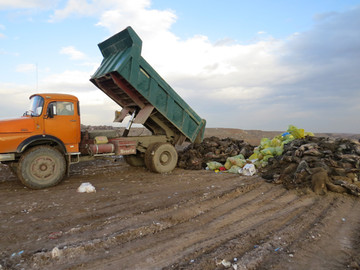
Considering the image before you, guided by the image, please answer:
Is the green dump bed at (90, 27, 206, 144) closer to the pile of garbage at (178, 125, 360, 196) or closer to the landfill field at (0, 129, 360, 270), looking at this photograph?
the pile of garbage at (178, 125, 360, 196)

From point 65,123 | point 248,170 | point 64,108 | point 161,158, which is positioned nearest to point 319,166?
point 248,170

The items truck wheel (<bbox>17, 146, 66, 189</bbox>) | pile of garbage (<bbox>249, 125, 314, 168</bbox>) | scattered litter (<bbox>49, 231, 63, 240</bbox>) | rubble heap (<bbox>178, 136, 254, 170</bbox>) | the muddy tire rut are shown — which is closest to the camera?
the muddy tire rut

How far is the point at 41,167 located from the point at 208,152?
525 centimetres

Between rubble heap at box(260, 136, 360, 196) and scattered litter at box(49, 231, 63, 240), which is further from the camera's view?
rubble heap at box(260, 136, 360, 196)

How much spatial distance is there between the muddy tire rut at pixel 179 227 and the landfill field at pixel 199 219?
0.01m

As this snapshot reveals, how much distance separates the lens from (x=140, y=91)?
6770 mm

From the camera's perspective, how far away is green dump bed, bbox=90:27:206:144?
6549 millimetres

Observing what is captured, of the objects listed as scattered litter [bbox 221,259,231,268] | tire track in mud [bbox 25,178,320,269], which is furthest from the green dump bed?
scattered litter [bbox 221,259,231,268]

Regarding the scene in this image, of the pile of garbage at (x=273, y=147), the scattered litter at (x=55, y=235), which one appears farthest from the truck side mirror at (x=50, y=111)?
the pile of garbage at (x=273, y=147)

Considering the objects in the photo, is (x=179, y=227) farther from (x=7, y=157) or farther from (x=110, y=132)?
(x=110, y=132)

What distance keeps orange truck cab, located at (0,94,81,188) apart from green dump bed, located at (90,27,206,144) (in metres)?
1.27

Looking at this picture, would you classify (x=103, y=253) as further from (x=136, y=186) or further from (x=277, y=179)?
(x=277, y=179)

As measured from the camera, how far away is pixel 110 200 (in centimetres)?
501

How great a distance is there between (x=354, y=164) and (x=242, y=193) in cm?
297
